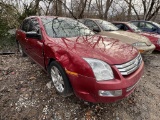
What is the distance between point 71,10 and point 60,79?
12.6m

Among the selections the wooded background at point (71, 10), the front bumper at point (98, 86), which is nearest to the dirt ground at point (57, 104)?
the front bumper at point (98, 86)

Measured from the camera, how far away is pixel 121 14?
62.6 ft

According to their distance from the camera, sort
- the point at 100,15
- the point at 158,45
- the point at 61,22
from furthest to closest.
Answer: the point at 100,15
the point at 158,45
the point at 61,22

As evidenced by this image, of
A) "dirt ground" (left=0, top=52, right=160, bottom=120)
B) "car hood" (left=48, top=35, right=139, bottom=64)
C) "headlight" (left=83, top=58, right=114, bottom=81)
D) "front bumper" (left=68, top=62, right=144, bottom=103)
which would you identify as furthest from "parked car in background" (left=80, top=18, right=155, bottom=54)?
"headlight" (left=83, top=58, right=114, bottom=81)

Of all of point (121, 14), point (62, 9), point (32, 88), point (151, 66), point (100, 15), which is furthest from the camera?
point (121, 14)

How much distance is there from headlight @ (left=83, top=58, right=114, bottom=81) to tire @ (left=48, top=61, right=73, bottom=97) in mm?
577

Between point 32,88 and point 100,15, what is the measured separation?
47.4 feet

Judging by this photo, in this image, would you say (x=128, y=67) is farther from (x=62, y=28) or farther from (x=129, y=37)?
(x=129, y=37)

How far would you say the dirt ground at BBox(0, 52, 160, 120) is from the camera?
247cm

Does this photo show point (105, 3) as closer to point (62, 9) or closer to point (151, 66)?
point (62, 9)

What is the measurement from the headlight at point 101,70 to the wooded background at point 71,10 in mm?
6585

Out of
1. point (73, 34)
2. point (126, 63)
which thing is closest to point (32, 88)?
point (73, 34)

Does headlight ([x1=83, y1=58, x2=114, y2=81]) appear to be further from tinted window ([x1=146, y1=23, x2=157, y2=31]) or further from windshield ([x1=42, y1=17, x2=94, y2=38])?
tinted window ([x1=146, y1=23, x2=157, y2=31])

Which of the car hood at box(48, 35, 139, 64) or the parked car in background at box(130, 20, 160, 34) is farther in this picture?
the parked car in background at box(130, 20, 160, 34)
